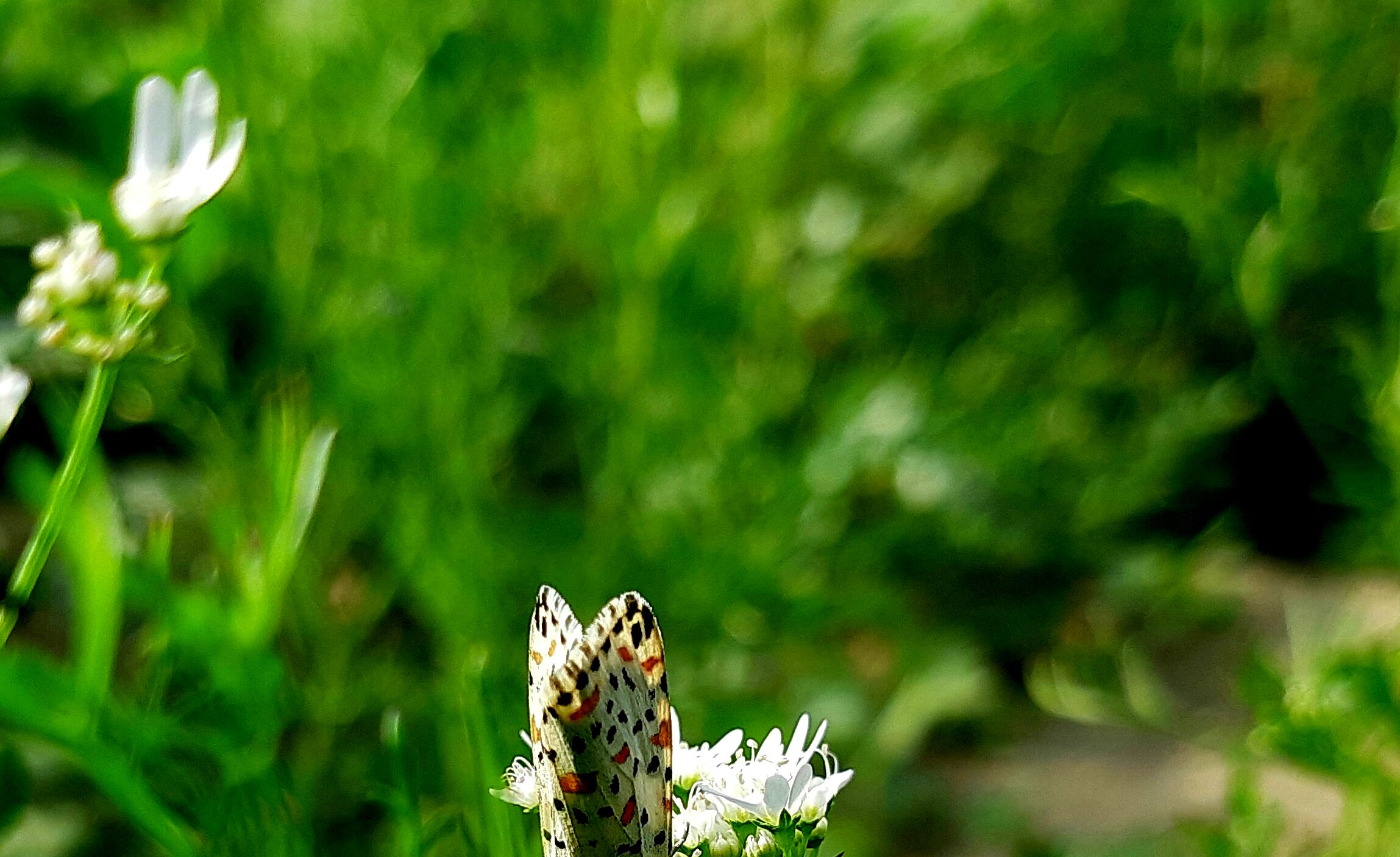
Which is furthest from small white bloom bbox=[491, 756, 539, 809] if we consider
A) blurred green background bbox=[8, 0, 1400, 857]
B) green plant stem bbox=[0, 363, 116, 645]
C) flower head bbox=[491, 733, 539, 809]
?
blurred green background bbox=[8, 0, 1400, 857]

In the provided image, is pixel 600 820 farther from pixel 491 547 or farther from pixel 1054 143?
pixel 1054 143

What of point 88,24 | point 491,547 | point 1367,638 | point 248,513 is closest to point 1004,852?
point 1367,638

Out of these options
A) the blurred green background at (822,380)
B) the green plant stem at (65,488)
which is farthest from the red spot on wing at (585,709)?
the blurred green background at (822,380)

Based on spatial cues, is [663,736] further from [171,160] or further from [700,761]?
[171,160]

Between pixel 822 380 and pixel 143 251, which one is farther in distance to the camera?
pixel 822 380

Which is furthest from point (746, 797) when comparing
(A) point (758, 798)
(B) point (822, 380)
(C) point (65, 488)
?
(B) point (822, 380)

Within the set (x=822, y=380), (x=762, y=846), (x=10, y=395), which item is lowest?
(x=762, y=846)
